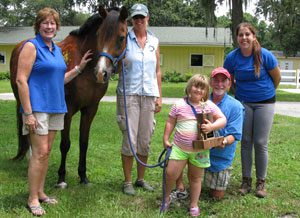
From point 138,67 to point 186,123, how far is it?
0.91 metres

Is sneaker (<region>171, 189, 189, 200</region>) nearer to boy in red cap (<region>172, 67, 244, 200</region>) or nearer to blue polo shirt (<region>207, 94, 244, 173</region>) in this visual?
boy in red cap (<region>172, 67, 244, 200</region>)

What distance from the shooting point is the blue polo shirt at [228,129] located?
4.09 metres

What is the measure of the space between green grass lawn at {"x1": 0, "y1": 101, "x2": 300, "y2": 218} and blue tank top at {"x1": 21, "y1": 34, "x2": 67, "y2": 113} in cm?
102

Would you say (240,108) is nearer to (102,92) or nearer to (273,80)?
(273,80)

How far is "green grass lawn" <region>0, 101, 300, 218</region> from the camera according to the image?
3.86m

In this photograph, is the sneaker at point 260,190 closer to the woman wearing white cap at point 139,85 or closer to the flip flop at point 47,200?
the woman wearing white cap at point 139,85

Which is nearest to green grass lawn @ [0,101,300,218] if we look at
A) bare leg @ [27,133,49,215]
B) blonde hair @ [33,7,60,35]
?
bare leg @ [27,133,49,215]

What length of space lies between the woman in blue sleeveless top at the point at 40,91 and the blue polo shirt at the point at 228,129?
65.5 inches

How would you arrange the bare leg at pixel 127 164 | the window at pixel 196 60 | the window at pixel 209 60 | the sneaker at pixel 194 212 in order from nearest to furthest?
the sneaker at pixel 194 212
the bare leg at pixel 127 164
the window at pixel 209 60
the window at pixel 196 60

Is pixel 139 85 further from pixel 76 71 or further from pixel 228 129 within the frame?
pixel 228 129

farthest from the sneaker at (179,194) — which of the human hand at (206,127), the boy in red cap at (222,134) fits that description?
the human hand at (206,127)

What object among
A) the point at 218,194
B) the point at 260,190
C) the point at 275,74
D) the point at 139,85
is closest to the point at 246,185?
the point at 260,190

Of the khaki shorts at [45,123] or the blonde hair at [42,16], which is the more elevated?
the blonde hair at [42,16]

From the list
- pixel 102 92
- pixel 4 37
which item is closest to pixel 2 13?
pixel 4 37
